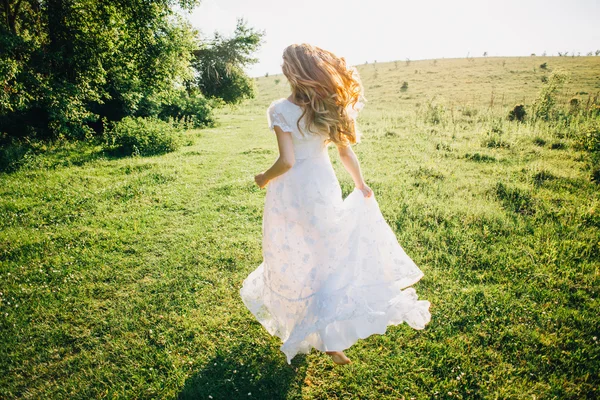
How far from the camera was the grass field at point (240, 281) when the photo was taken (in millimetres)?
3270

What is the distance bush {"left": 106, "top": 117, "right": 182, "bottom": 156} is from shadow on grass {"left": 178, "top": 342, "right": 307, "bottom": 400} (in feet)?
38.0

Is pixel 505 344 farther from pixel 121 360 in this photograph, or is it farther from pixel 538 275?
pixel 121 360

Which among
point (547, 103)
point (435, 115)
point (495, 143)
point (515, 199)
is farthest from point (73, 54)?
point (547, 103)

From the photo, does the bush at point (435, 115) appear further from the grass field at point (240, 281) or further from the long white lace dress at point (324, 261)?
the long white lace dress at point (324, 261)

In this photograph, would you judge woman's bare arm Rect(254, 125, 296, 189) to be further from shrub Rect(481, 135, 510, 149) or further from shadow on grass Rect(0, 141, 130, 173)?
shrub Rect(481, 135, 510, 149)

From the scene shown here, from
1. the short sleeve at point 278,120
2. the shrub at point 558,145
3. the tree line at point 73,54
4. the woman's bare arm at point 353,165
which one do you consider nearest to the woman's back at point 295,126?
the short sleeve at point 278,120

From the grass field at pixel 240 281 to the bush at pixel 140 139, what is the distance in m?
2.93

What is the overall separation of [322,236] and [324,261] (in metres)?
0.26

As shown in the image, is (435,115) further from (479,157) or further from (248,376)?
(248,376)

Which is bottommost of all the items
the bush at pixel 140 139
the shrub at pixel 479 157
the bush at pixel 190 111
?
the shrub at pixel 479 157

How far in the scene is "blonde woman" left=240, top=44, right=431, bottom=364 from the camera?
9.18 feet

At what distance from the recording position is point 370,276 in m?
3.15

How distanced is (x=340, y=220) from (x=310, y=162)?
0.71m

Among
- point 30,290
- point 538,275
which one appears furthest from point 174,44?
point 538,275
